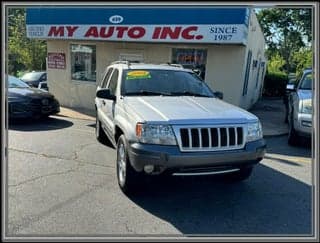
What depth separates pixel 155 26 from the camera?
1072cm

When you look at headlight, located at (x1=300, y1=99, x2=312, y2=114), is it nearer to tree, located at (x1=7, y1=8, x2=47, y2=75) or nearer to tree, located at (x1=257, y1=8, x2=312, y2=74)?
tree, located at (x1=257, y1=8, x2=312, y2=74)

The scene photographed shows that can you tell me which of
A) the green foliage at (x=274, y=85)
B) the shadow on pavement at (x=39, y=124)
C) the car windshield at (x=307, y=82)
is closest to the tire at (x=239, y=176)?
the car windshield at (x=307, y=82)

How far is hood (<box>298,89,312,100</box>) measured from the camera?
25.5ft

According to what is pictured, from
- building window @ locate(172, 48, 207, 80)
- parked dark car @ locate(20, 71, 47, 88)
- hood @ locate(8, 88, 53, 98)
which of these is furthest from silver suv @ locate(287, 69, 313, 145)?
parked dark car @ locate(20, 71, 47, 88)

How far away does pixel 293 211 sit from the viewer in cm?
431

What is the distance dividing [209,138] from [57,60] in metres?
10.7

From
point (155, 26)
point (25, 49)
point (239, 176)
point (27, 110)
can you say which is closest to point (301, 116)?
point (239, 176)

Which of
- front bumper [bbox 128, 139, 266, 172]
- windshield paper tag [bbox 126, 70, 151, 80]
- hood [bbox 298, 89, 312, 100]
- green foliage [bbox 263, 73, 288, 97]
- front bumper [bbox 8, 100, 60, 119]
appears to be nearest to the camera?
front bumper [bbox 128, 139, 266, 172]

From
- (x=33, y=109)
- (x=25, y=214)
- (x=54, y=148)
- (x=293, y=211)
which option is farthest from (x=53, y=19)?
(x=293, y=211)

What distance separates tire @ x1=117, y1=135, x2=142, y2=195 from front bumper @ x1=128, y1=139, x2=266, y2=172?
232mm

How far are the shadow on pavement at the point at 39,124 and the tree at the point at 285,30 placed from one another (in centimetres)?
1901

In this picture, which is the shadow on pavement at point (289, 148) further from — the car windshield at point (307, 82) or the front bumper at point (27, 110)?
the front bumper at point (27, 110)

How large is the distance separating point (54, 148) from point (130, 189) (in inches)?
120

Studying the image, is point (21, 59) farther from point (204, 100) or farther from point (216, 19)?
point (204, 100)
